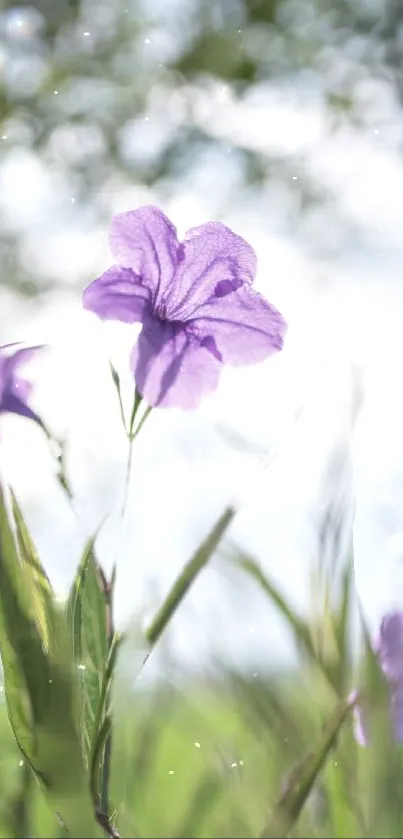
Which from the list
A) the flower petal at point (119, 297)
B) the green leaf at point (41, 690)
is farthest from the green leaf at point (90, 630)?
the flower petal at point (119, 297)

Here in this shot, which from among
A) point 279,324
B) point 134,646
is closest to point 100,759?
point 134,646

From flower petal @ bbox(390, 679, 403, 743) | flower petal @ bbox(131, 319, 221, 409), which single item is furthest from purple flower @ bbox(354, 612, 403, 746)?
flower petal @ bbox(131, 319, 221, 409)

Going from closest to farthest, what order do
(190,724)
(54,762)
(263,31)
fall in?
(54,762), (190,724), (263,31)

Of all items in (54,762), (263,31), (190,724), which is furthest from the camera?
(263,31)

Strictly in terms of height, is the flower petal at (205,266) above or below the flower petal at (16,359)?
above

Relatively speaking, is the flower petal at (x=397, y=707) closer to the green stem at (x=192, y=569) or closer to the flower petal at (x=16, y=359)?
the green stem at (x=192, y=569)

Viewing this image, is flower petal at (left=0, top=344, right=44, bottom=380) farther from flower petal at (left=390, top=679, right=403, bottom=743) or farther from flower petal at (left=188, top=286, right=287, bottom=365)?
flower petal at (left=390, top=679, right=403, bottom=743)

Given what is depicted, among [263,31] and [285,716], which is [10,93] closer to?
[263,31]
